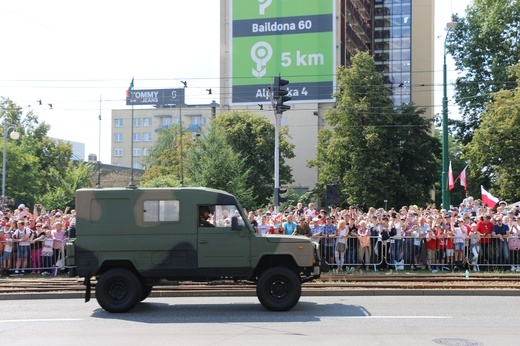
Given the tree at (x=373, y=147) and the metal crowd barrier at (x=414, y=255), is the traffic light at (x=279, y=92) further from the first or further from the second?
the tree at (x=373, y=147)

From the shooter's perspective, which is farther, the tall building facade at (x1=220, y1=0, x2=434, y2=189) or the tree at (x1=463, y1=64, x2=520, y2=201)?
the tall building facade at (x1=220, y1=0, x2=434, y2=189)

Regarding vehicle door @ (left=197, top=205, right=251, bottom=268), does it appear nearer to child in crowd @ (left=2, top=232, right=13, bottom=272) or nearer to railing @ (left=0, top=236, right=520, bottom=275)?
railing @ (left=0, top=236, right=520, bottom=275)

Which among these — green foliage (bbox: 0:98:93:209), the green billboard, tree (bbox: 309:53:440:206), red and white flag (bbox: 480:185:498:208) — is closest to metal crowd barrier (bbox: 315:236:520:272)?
red and white flag (bbox: 480:185:498:208)

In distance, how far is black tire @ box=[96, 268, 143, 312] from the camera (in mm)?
13344

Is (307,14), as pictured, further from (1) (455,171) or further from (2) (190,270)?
(2) (190,270)

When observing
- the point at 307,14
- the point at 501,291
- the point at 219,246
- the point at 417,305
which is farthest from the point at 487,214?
the point at 307,14

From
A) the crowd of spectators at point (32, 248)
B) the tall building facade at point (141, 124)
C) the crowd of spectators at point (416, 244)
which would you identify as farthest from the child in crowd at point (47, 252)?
the tall building facade at point (141, 124)

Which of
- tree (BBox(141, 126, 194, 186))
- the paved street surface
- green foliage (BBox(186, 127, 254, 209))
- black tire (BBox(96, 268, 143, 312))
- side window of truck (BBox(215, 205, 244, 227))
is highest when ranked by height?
tree (BBox(141, 126, 194, 186))

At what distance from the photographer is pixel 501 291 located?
52.2ft

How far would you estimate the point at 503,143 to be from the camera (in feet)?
131

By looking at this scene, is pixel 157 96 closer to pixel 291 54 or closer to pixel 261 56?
pixel 261 56

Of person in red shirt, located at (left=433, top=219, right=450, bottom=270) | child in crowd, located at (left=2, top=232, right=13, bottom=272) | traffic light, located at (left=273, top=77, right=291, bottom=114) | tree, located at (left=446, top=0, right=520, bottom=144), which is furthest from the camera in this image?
tree, located at (left=446, top=0, right=520, bottom=144)

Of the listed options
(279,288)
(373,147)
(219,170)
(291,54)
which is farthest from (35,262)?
(291,54)

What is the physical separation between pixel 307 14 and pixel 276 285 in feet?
195
